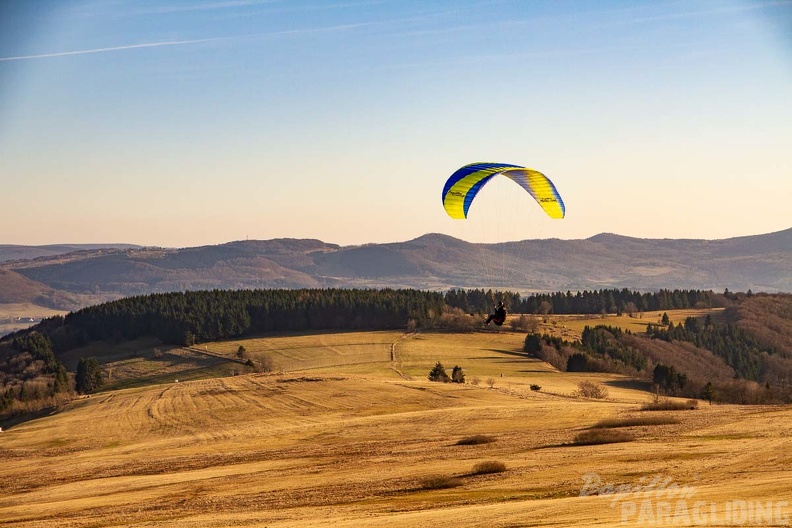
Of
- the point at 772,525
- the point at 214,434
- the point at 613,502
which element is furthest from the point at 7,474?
the point at 772,525

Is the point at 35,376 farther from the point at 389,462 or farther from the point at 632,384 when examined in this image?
the point at 389,462

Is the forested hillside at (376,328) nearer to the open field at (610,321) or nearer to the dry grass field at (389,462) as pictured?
the open field at (610,321)

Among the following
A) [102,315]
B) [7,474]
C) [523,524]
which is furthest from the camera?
[102,315]

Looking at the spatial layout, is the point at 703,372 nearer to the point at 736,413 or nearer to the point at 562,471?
the point at 736,413

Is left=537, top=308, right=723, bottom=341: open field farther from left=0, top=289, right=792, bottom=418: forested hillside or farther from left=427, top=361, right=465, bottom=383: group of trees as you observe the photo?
left=427, top=361, right=465, bottom=383: group of trees

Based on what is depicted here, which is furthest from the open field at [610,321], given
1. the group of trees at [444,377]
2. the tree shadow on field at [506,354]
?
the group of trees at [444,377]

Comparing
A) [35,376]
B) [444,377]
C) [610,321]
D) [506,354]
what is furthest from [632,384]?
[35,376]
